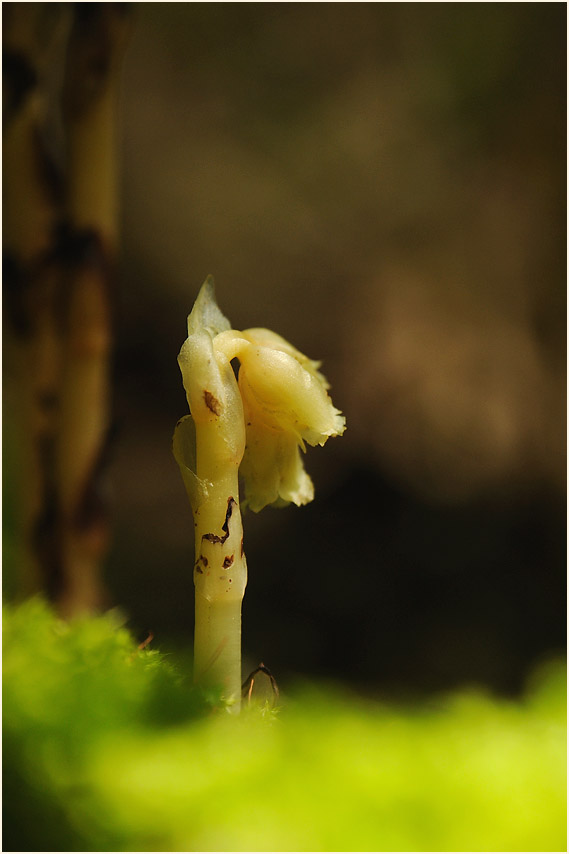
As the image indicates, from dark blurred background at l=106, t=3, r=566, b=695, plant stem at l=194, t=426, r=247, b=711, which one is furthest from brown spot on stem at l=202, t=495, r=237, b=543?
dark blurred background at l=106, t=3, r=566, b=695

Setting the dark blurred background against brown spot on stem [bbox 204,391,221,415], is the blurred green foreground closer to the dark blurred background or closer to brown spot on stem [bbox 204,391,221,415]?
brown spot on stem [bbox 204,391,221,415]

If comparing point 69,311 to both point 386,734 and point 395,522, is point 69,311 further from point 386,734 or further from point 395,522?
point 395,522

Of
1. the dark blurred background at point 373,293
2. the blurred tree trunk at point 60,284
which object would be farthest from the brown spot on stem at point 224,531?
the dark blurred background at point 373,293

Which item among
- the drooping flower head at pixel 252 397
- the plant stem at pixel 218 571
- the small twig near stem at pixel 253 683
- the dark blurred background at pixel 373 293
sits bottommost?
the small twig near stem at pixel 253 683

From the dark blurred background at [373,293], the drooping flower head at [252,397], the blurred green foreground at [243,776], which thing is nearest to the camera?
the blurred green foreground at [243,776]

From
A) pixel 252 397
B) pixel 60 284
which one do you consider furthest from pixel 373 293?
pixel 252 397

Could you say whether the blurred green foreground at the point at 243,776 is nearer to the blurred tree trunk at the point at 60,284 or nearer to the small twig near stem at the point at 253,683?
the small twig near stem at the point at 253,683

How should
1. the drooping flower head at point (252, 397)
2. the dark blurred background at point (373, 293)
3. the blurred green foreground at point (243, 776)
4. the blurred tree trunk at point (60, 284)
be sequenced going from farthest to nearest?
1. the dark blurred background at point (373, 293)
2. the blurred tree trunk at point (60, 284)
3. the drooping flower head at point (252, 397)
4. the blurred green foreground at point (243, 776)
